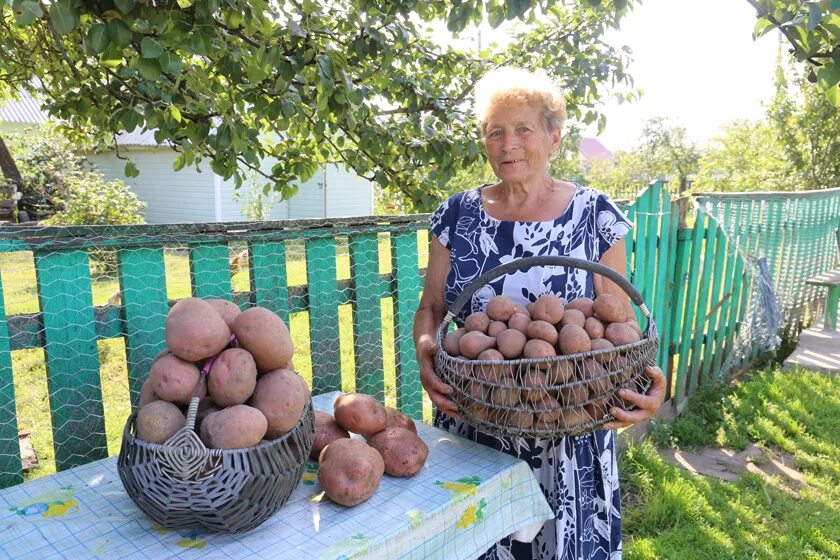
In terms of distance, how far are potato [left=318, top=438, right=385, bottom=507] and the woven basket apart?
6.0 inches

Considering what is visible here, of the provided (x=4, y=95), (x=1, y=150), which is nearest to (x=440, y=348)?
(x=4, y=95)

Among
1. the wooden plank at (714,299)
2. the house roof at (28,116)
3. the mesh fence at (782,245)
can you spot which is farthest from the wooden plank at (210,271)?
the house roof at (28,116)

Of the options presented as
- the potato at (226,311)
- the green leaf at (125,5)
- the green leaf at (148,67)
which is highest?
the green leaf at (125,5)

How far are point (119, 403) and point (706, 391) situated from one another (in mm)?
4212

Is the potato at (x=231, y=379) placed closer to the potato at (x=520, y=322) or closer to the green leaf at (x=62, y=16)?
the potato at (x=520, y=322)

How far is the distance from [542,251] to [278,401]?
39.8 inches

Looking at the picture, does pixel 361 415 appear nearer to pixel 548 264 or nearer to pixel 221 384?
pixel 221 384

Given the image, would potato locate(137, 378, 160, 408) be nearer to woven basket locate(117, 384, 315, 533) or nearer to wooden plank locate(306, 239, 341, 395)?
woven basket locate(117, 384, 315, 533)

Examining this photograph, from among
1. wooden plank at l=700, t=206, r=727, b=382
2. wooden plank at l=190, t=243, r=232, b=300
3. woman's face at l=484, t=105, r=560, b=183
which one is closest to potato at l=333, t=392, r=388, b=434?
wooden plank at l=190, t=243, r=232, b=300

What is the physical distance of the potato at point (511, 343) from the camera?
1422 mm

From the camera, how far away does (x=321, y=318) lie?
2.38 metres

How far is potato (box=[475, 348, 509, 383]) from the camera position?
4.56ft

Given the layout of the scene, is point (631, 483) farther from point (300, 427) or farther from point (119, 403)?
point (119, 403)

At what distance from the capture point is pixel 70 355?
5.81ft
